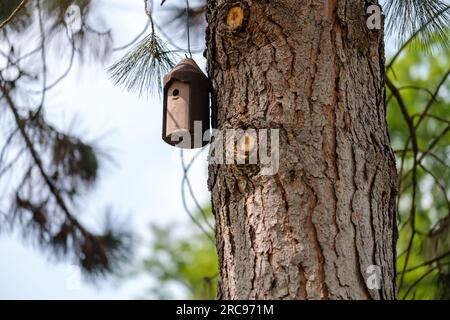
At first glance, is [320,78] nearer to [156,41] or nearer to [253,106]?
[253,106]

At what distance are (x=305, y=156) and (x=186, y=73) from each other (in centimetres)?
43

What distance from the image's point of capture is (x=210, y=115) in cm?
182

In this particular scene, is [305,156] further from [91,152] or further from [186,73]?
[91,152]

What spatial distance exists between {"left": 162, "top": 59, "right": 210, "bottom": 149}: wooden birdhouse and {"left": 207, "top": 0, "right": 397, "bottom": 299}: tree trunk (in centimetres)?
4

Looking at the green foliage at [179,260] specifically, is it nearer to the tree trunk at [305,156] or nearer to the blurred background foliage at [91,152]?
the blurred background foliage at [91,152]

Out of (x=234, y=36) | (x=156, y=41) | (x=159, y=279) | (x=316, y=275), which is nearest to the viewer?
(x=316, y=275)

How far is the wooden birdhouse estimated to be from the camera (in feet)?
5.90

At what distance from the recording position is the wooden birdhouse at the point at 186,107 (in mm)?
1800

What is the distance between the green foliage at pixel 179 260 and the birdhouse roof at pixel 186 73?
216 inches

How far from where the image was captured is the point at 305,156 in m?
1.61

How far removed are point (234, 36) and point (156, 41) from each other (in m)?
0.51

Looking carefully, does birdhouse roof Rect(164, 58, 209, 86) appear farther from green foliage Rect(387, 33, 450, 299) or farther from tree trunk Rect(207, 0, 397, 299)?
green foliage Rect(387, 33, 450, 299)

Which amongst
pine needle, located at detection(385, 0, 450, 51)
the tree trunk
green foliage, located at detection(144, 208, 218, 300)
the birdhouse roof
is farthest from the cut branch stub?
green foliage, located at detection(144, 208, 218, 300)
